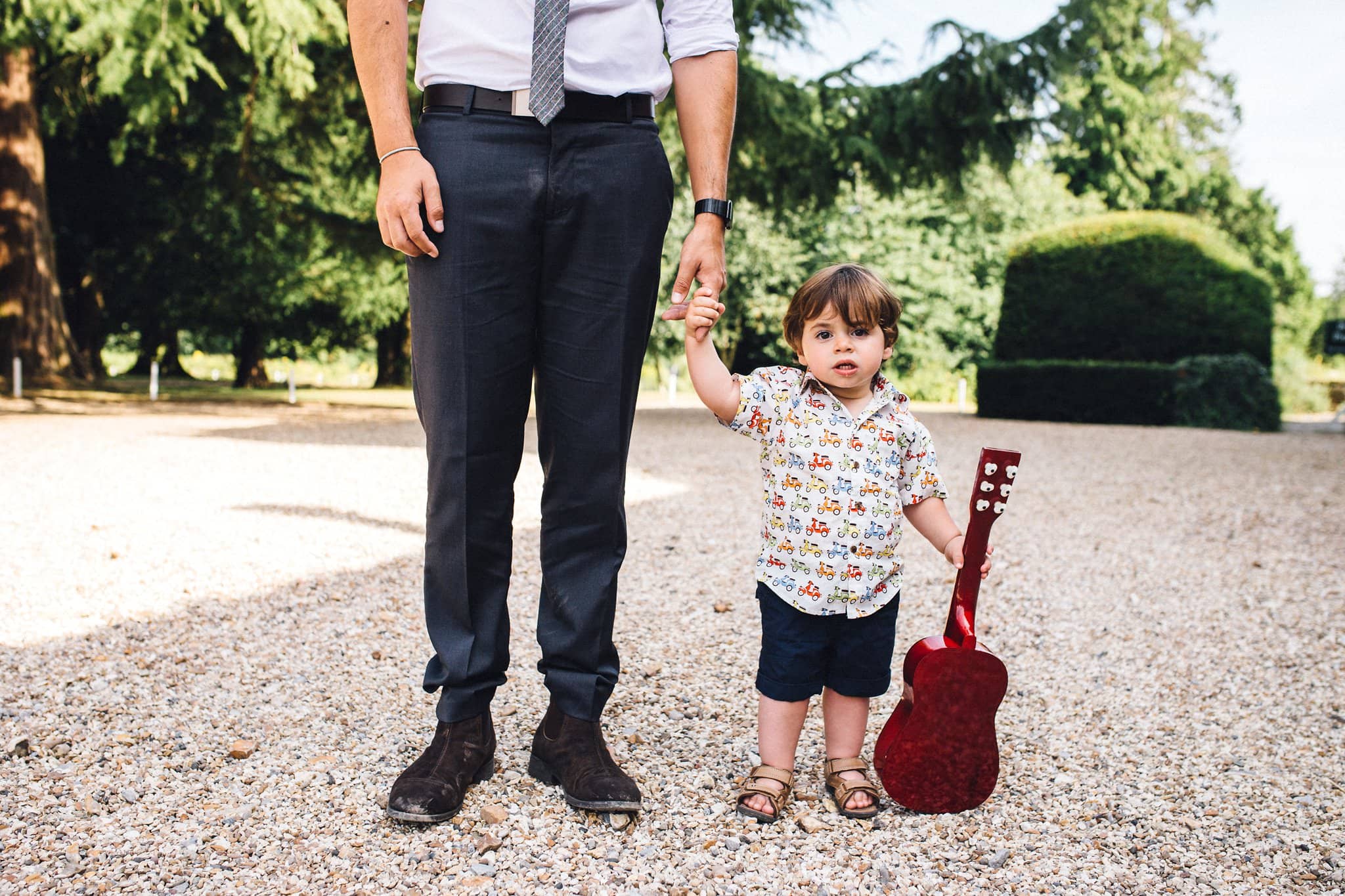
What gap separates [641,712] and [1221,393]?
12.3m

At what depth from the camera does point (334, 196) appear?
742 inches

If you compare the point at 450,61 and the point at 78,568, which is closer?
the point at 450,61

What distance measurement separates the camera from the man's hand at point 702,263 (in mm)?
1995

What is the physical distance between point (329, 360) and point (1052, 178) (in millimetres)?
23323

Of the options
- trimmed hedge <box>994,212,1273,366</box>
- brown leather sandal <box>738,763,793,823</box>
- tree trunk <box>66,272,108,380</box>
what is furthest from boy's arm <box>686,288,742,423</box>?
tree trunk <box>66,272,108,380</box>

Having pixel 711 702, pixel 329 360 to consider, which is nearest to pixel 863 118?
pixel 711 702

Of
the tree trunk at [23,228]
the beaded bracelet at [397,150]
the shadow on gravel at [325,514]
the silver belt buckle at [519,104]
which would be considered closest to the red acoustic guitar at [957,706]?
the silver belt buckle at [519,104]

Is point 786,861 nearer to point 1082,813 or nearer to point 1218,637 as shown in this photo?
point 1082,813

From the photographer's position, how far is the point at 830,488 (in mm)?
2055

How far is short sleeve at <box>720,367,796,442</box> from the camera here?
208 centimetres

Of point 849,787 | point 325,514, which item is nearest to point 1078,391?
point 325,514

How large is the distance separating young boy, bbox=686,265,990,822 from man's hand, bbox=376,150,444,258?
0.52 metres

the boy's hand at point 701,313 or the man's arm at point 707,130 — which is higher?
the man's arm at point 707,130

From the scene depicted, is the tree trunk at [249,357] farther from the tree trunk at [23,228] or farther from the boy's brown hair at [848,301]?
the boy's brown hair at [848,301]
